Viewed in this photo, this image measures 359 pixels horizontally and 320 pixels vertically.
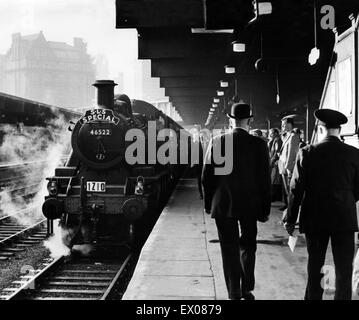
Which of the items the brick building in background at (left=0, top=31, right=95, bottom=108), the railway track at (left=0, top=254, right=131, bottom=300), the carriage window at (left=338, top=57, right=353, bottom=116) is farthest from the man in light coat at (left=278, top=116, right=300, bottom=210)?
the brick building in background at (left=0, top=31, right=95, bottom=108)

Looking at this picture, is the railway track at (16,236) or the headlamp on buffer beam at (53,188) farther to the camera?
the railway track at (16,236)

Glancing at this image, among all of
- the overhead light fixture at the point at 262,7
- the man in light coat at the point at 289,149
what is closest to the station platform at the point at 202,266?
the man in light coat at the point at 289,149

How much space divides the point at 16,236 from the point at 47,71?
4334cm

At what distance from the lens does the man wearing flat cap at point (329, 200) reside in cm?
329

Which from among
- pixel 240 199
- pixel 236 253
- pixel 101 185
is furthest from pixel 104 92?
pixel 236 253

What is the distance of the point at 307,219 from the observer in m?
3.38

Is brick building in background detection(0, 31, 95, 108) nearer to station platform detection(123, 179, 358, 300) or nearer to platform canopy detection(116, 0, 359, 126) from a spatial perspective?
platform canopy detection(116, 0, 359, 126)

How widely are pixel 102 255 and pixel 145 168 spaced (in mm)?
1516

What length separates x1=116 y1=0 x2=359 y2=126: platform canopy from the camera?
5676 millimetres

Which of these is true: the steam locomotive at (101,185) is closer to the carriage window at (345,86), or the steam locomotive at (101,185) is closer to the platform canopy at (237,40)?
the platform canopy at (237,40)

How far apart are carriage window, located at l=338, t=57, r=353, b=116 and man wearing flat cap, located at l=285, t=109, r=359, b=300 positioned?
8.64ft

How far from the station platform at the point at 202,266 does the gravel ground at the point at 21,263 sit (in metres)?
1.77
